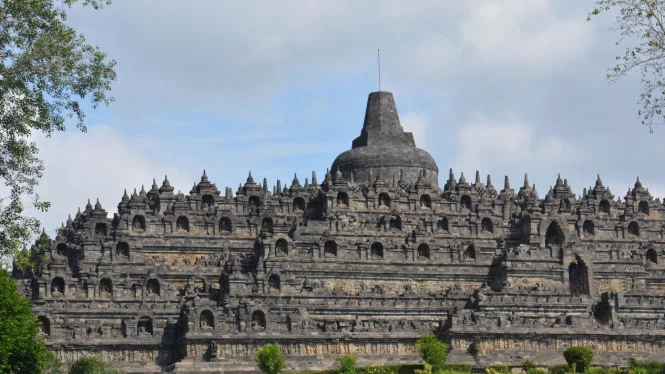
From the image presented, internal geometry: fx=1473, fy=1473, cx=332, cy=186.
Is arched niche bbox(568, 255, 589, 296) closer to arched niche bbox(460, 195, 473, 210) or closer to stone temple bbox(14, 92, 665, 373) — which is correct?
stone temple bbox(14, 92, 665, 373)

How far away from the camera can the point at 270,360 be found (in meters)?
78.0

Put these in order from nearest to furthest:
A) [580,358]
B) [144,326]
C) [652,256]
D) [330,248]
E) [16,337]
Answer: [16,337] → [580,358] → [144,326] → [330,248] → [652,256]

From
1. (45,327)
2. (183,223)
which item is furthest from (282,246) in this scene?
(45,327)

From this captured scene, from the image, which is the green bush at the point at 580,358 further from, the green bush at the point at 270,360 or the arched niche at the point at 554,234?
the arched niche at the point at 554,234

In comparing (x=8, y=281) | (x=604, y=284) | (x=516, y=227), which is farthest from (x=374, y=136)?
(x=8, y=281)

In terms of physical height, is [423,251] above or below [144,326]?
above

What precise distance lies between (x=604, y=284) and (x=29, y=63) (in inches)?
2265

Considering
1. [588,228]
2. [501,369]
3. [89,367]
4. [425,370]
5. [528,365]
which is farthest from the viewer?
[588,228]

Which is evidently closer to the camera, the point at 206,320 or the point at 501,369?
the point at 501,369

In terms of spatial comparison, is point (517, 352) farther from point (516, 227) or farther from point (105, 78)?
point (105, 78)

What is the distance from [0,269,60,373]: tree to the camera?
2522 inches

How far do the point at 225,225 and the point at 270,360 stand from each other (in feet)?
89.0

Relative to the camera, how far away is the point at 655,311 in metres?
96.9

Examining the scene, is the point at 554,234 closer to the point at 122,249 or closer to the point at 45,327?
the point at 122,249
